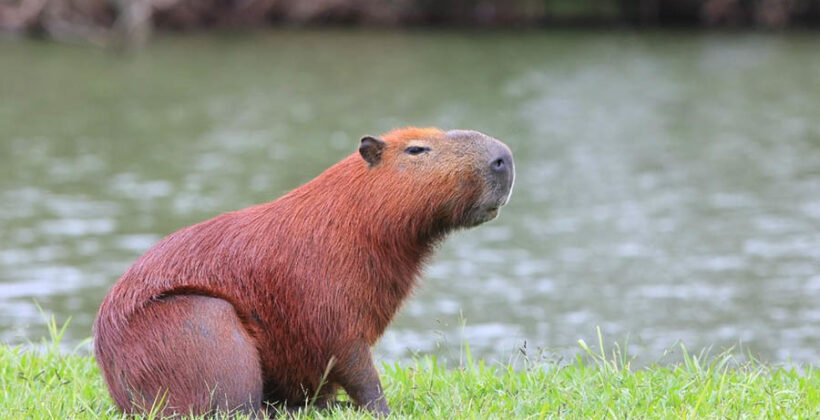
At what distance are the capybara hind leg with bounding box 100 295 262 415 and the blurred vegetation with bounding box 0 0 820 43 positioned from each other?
30.6m

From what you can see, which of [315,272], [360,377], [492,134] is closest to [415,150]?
[315,272]

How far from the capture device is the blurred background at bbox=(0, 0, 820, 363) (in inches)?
486

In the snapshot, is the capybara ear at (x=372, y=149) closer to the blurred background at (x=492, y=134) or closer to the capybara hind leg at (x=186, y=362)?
the blurred background at (x=492, y=134)

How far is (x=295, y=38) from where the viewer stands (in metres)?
36.7

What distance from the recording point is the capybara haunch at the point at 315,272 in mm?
4598

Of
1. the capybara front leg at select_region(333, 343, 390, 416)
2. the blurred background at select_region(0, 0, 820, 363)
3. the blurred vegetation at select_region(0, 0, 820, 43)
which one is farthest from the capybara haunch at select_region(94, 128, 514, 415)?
the blurred vegetation at select_region(0, 0, 820, 43)

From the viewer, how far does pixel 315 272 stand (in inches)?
187

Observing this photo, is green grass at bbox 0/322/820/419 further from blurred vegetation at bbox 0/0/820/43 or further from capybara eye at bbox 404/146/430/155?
blurred vegetation at bbox 0/0/820/43

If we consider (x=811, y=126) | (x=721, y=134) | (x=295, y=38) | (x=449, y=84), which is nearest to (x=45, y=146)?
(x=449, y=84)

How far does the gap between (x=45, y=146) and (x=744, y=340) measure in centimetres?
1415

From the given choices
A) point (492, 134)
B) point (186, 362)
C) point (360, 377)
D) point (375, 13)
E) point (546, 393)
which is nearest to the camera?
point (186, 362)

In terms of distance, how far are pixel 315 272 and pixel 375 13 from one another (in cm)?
3570

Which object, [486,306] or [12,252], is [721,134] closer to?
[486,306]

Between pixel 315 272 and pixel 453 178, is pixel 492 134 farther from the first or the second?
pixel 315 272
